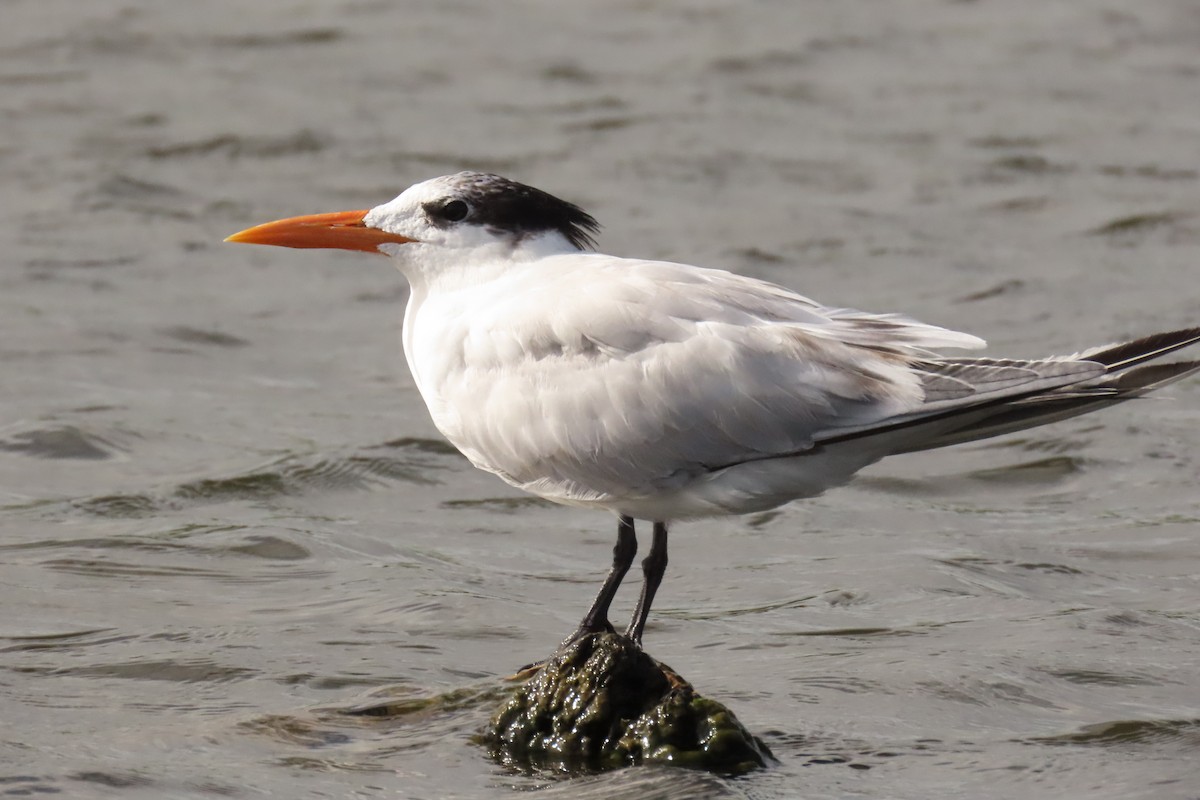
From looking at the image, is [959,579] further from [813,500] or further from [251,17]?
[251,17]

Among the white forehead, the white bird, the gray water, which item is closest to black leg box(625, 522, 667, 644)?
the white bird

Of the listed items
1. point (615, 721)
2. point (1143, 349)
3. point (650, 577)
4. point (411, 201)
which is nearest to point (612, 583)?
point (650, 577)

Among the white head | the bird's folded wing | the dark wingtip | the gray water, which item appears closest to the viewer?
the dark wingtip

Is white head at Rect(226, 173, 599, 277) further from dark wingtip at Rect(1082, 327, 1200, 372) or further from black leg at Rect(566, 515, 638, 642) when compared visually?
dark wingtip at Rect(1082, 327, 1200, 372)

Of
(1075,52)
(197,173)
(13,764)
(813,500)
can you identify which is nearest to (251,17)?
(197,173)

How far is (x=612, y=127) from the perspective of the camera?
1468cm

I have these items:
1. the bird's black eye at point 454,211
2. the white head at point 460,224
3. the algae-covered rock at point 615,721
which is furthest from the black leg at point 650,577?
the bird's black eye at point 454,211

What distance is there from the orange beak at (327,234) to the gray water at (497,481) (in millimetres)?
1449

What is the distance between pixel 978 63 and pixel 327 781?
1178cm

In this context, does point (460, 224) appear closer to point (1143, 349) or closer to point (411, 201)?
point (411, 201)

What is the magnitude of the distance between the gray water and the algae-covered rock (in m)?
0.12

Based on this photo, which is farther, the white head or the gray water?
the white head

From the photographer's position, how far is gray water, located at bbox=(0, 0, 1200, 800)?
604 cm

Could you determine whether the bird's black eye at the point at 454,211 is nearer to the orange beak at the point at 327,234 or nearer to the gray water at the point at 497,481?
the orange beak at the point at 327,234
